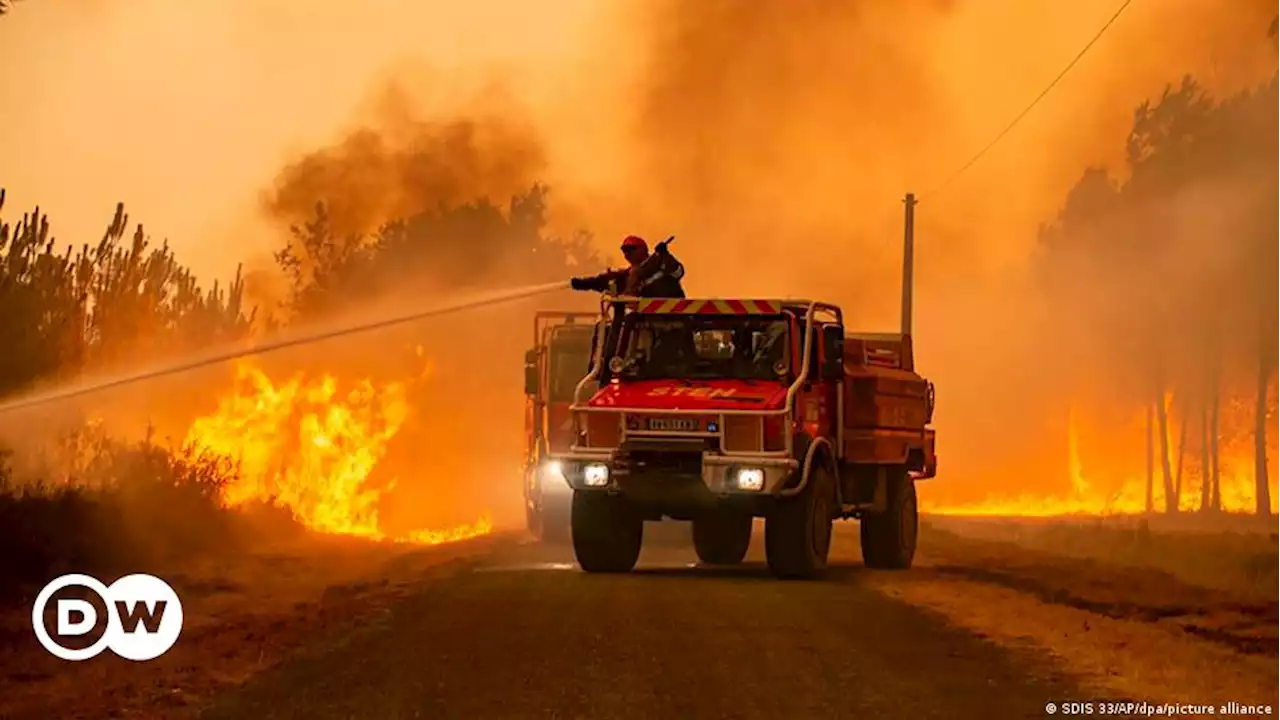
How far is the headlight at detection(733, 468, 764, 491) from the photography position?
19.0m

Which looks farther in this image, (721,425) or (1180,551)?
(1180,551)

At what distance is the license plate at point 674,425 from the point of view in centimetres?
1934

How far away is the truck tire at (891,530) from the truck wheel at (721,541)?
163 centimetres

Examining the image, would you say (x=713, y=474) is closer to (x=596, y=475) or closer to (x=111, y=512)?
(x=596, y=475)

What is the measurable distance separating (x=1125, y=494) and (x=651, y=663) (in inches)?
2945

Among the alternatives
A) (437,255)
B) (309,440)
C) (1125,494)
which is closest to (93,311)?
(309,440)

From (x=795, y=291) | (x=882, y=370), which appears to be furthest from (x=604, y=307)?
(x=795, y=291)

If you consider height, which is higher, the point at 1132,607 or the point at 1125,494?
the point at 1132,607

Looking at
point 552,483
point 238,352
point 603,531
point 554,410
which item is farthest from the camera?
point 554,410

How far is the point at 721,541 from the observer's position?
23.7 meters

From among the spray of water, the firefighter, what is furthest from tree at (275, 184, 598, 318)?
the firefighter

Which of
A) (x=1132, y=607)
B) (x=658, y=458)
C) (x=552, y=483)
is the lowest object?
(x=1132, y=607)

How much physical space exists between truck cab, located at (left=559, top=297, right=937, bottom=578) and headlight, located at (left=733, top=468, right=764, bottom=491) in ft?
0.05

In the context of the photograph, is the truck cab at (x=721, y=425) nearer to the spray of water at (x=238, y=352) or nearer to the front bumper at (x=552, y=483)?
the spray of water at (x=238, y=352)
